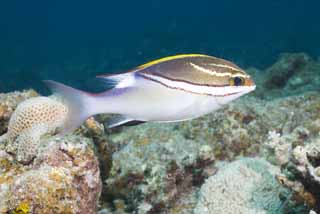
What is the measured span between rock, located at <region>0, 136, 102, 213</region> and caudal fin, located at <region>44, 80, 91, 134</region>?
2.09 ft

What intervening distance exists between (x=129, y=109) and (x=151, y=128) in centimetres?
293

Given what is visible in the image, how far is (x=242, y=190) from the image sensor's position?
3793 millimetres

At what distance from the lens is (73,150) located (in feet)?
10.3

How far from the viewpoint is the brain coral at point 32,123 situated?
3338 mm

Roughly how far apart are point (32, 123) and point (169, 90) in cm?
197

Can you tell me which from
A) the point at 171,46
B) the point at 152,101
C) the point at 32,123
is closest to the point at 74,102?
the point at 152,101

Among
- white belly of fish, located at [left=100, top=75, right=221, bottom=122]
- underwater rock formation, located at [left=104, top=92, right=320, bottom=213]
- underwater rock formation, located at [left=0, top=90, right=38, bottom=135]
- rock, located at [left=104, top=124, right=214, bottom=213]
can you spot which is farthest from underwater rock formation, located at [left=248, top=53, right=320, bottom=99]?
white belly of fish, located at [left=100, top=75, right=221, bottom=122]

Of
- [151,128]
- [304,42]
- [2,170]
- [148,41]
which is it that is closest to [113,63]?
[148,41]

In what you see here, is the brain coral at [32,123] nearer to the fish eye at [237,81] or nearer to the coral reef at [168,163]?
the coral reef at [168,163]

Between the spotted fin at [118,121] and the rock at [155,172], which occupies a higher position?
the spotted fin at [118,121]

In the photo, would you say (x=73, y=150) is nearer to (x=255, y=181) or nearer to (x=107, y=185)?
(x=107, y=185)

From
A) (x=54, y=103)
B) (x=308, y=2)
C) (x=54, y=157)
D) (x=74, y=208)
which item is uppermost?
(x=308, y=2)

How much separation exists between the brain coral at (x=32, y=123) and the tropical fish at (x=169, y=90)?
1.19 metres

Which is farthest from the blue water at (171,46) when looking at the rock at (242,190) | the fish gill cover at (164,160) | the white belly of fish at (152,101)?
the rock at (242,190)
